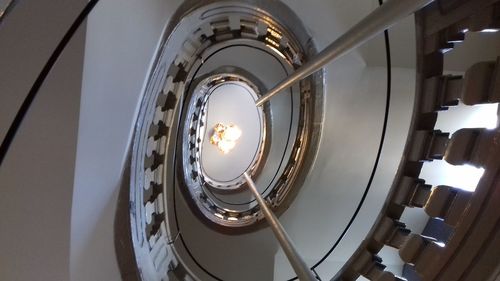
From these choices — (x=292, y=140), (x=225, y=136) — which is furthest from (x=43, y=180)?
(x=225, y=136)

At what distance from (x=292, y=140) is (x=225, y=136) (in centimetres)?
262

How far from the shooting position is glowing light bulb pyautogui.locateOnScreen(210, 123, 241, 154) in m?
8.30

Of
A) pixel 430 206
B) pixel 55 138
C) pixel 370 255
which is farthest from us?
pixel 370 255

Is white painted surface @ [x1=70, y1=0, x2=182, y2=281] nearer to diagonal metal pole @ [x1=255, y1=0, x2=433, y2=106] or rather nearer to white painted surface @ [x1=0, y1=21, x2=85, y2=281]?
white painted surface @ [x1=0, y1=21, x2=85, y2=281]

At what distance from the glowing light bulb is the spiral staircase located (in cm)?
234

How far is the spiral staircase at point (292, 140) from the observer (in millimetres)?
1796

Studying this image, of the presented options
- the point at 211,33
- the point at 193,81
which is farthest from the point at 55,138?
the point at 193,81

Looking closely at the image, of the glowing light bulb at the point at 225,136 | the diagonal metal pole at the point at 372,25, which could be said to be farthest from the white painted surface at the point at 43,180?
the glowing light bulb at the point at 225,136

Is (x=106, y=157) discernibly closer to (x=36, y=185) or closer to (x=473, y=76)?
(x=36, y=185)

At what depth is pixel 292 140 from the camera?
6.03 metres

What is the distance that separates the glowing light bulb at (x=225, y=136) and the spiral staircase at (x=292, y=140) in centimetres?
234

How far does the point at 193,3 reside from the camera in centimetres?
316

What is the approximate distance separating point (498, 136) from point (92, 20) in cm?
167

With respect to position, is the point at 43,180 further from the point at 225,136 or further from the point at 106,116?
the point at 225,136
